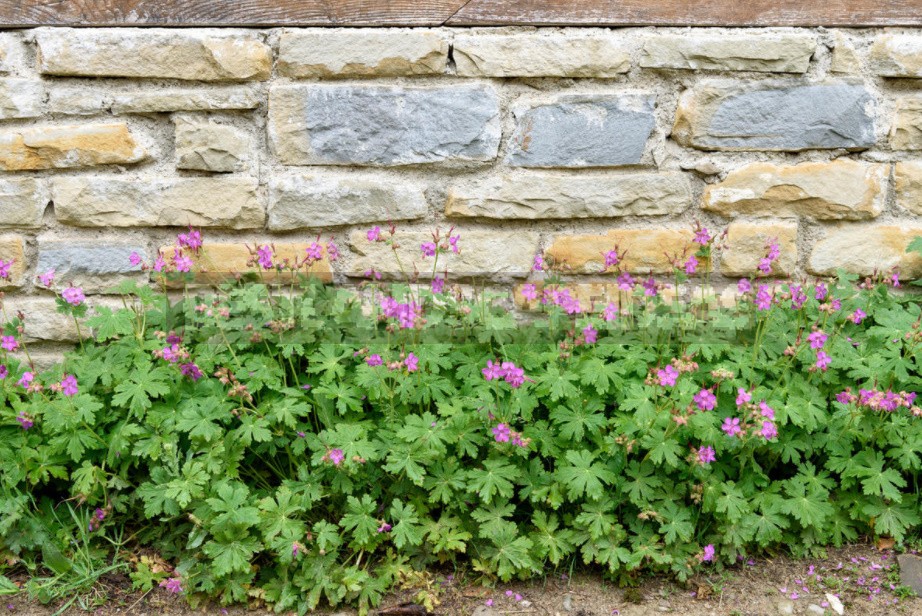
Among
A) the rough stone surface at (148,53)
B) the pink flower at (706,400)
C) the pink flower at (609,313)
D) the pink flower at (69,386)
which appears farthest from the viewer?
the rough stone surface at (148,53)

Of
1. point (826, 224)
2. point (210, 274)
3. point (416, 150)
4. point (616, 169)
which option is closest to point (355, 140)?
point (416, 150)

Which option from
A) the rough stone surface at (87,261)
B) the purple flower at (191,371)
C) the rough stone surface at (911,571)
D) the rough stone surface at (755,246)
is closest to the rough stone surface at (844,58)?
the rough stone surface at (755,246)

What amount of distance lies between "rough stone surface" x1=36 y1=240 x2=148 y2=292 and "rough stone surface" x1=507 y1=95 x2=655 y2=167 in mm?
1497

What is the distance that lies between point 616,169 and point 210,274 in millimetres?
1588

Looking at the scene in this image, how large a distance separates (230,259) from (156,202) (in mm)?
336

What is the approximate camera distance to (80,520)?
8.82 ft

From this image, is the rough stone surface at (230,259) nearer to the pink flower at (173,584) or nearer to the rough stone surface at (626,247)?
the rough stone surface at (626,247)

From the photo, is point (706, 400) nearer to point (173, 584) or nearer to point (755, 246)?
point (755, 246)

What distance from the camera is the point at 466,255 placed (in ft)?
10.6

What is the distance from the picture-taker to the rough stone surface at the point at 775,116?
3.09 metres

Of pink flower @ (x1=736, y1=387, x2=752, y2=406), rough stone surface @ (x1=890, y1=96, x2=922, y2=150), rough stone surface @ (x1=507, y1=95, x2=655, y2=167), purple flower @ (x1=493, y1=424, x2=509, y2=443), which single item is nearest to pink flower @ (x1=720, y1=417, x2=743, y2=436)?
pink flower @ (x1=736, y1=387, x2=752, y2=406)

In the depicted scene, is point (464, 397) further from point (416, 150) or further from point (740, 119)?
point (740, 119)

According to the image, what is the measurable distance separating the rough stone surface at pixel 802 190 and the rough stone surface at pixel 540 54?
2.03 ft

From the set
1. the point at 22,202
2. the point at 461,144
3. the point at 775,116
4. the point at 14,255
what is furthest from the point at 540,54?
the point at 14,255
